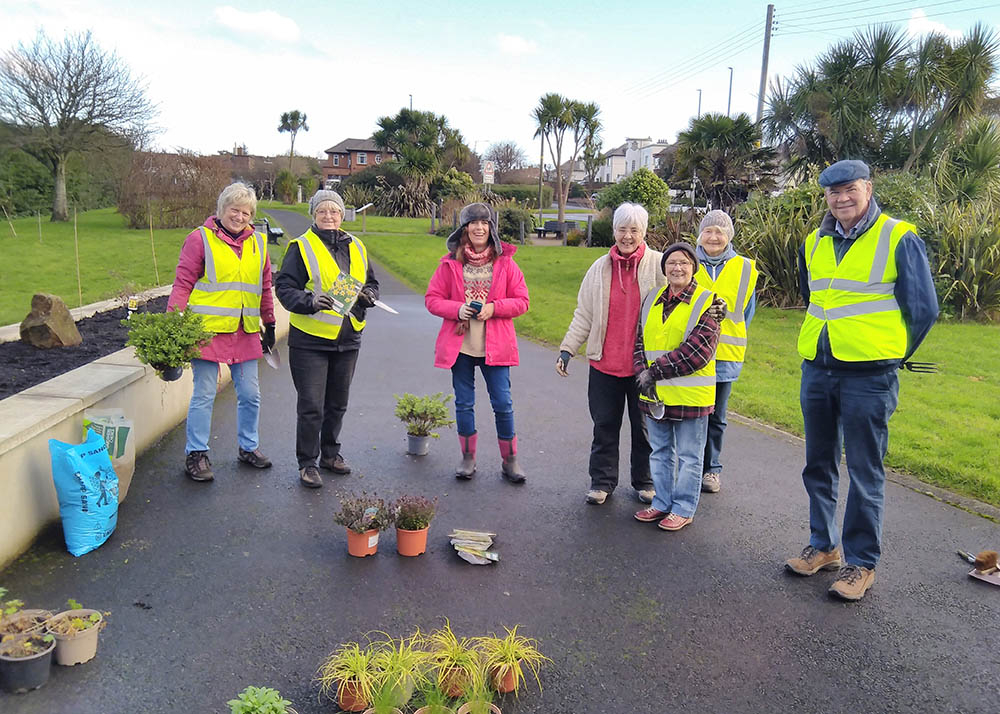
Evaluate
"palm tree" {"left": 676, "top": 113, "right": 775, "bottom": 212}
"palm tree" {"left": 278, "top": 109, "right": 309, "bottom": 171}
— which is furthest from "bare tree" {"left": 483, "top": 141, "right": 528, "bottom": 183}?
"palm tree" {"left": 676, "top": 113, "right": 775, "bottom": 212}

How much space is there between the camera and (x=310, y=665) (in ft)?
10.6

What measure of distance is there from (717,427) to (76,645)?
3976 millimetres

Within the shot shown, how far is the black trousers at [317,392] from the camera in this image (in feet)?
17.2

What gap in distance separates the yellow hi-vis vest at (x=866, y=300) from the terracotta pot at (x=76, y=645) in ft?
11.9

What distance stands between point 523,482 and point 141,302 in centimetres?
650

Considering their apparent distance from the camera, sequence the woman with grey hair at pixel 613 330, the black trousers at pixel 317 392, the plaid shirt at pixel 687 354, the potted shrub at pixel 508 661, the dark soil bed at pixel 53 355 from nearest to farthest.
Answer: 1. the potted shrub at pixel 508 661
2. the plaid shirt at pixel 687 354
3. the woman with grey hair at pixel 613 330
4. the black trousers at pixel 317 392
5. the dark soil bed at pixel 53 355

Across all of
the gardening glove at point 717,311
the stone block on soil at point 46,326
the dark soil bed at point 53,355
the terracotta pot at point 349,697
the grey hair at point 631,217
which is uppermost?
the grey hair at point 631,217

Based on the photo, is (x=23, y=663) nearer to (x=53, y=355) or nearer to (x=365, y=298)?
(x=365, y=298)

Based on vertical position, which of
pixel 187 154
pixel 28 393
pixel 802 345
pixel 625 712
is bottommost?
pixel 625 712

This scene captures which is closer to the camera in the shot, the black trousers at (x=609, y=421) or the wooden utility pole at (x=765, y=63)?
the black trousers at (x=609, y=421)

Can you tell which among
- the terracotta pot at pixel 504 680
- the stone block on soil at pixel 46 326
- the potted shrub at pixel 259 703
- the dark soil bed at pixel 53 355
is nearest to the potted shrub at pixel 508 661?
the terracotta pot at pixel 504 680

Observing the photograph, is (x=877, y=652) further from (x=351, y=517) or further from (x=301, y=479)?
(x=301, y=479)

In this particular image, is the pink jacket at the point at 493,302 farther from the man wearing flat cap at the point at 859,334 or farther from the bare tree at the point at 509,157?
the bare tree at the point at 509,157

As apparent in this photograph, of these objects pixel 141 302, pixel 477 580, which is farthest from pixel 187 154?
pixel 477 580
